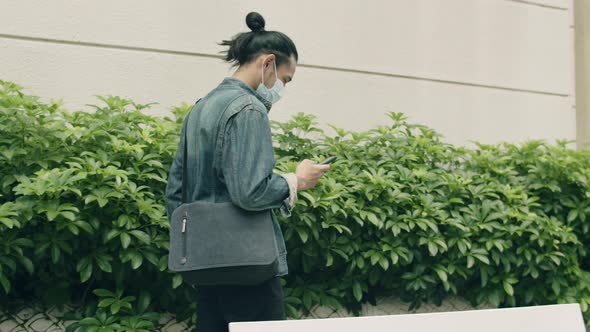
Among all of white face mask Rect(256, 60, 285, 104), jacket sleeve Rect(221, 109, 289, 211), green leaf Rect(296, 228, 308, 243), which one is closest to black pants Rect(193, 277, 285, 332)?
jacket sleeve Rect(221, 109, 289, 211)

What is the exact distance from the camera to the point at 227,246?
263cm

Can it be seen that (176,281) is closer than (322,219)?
Yes

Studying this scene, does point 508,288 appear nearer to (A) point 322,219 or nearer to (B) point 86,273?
(A) point 322,219

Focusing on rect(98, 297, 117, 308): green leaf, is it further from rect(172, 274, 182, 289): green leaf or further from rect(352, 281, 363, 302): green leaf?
rect(352, 281, 363, 302): green leaf

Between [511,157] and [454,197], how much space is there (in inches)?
35.1

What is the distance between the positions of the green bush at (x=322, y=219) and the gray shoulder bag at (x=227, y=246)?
3.11ft

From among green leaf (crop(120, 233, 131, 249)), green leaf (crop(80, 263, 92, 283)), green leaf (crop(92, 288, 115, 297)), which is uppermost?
green leaf (crop(120, 233, 131, 249))

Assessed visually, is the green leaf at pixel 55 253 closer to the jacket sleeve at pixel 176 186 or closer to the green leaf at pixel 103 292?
the green leaf at pixel 103 292

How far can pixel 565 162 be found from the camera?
509cm

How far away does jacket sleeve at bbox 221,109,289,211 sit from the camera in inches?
103

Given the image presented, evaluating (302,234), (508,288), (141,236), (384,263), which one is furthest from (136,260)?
(508,288)

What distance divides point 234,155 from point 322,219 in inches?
63.4

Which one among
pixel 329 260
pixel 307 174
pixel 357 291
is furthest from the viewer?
pixel 357 291

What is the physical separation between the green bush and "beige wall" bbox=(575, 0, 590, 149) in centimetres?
173
